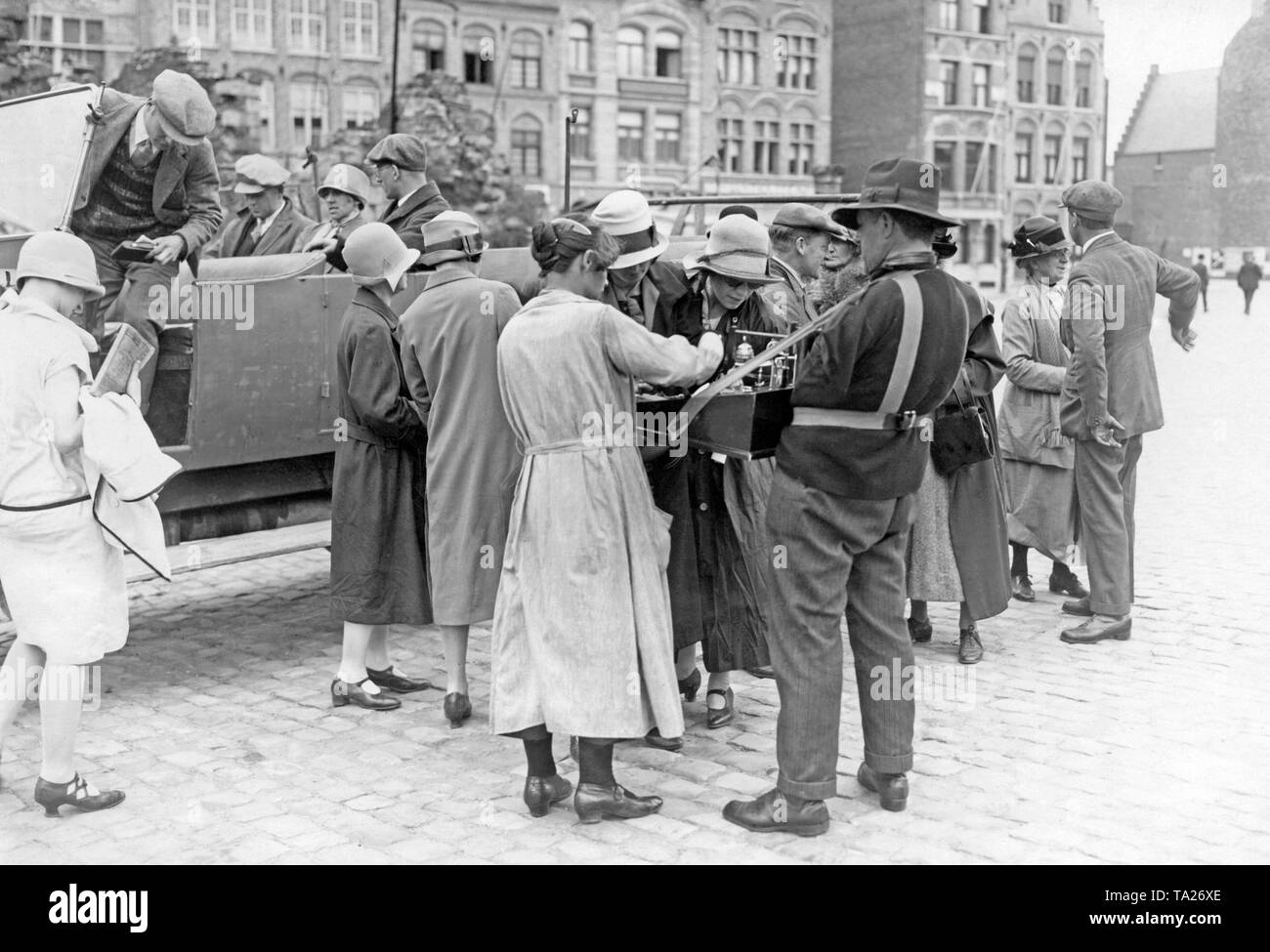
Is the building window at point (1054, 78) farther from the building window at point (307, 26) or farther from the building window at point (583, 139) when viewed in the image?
the building window at point (307, 26)

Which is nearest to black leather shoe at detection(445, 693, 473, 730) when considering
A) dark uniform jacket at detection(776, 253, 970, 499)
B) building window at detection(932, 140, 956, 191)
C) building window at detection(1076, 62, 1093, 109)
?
dark uniform jacket at detection(776, 253, 970, 499)

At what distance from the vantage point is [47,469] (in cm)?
478

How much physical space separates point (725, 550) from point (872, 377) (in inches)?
53.7

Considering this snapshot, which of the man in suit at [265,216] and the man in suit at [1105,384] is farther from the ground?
the man in suit at [265,216]

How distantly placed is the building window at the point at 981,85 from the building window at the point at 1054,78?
147 inches

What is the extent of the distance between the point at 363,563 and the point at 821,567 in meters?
2.31

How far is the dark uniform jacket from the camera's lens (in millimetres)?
4469

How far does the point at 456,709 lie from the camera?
585 centimetres

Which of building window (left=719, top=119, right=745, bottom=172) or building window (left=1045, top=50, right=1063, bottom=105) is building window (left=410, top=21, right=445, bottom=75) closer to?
building window (left=719, top=119, right=745, bottom=172)

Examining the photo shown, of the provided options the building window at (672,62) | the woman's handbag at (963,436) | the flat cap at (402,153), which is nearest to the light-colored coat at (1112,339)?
the woman's handbag at (963,436)

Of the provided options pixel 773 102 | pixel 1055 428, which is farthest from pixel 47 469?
pixel 773 102

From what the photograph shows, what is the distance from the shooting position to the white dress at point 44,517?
4734 millimetres

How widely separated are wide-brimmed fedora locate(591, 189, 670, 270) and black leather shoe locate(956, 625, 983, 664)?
2698mm

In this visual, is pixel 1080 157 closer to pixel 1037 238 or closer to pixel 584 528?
pixel 1037 238
